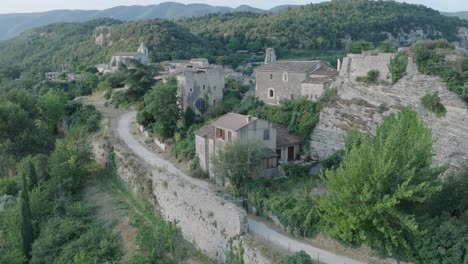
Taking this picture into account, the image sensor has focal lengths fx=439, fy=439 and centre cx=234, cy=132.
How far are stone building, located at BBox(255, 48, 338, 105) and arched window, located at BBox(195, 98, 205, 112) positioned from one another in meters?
5.31

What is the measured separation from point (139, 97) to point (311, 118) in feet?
85.8

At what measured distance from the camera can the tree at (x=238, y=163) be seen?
26984mm

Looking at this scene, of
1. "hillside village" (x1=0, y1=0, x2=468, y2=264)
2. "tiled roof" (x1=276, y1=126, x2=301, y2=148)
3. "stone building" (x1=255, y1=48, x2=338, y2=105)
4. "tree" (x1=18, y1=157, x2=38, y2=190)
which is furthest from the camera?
"stone building" (x1=255, y1=48, x2=338, y2=105)

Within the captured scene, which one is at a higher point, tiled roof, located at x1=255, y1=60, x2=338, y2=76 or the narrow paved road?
tiled roof, located at x1=255, y1=60, x2=338, y2=76

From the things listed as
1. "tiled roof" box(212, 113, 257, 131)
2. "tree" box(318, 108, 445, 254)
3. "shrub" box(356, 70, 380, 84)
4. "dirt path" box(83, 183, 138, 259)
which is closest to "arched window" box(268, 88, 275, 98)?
"tiled roof" box(212, 113, 257, 131)

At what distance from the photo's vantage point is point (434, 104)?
26.0 metres

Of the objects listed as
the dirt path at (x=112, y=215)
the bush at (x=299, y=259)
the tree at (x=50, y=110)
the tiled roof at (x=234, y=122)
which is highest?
the tiled roof at (x=234, y=122)

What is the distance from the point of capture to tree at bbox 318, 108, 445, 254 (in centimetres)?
1725

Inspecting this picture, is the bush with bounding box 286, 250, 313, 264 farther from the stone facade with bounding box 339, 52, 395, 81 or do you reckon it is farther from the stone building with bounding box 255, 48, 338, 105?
the stone building with bounding box 255, 48, 338, 105

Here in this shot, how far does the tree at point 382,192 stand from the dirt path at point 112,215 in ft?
40.1

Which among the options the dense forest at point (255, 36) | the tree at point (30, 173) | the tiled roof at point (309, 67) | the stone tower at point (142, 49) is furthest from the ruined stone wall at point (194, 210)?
the dense forest at point (255, 36)

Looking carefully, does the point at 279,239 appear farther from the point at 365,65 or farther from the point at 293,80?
the point at 293,80

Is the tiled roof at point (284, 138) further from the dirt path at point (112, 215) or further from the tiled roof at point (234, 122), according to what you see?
the dirt path at point (112, 215)

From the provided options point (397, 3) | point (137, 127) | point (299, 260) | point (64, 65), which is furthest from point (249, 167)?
point (397, 3)
